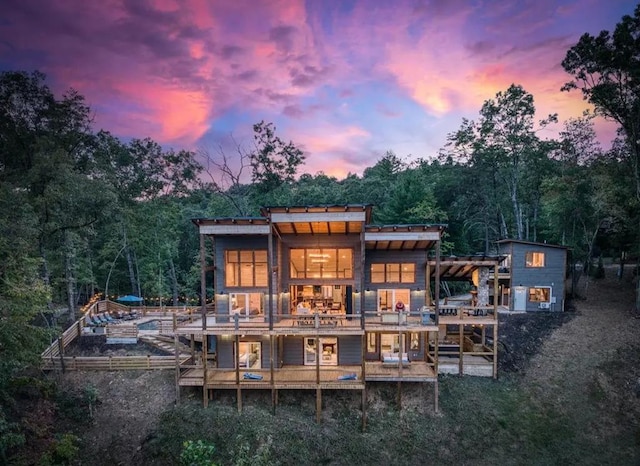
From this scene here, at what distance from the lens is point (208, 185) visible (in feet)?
117

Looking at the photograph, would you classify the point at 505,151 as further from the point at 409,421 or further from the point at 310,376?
the point at 310,376

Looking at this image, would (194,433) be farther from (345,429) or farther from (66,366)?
(66,366)

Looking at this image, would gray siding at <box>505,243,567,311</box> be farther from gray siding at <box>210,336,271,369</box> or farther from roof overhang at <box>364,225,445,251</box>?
gray siding at <box>210,336,271,369</box>

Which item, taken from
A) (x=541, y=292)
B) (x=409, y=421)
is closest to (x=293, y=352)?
(x=409, y=421)

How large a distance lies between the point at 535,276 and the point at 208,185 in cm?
3193

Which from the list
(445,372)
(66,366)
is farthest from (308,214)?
(66,366)

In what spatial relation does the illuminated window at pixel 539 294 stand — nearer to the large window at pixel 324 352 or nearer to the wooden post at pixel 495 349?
the wooden post at pixel 495 349

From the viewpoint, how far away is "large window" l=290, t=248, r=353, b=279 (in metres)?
16.1

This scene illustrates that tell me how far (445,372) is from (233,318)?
11048mm

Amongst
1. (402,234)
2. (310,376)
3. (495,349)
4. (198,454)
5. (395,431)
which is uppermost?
(402,234)

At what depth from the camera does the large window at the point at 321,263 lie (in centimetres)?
1612

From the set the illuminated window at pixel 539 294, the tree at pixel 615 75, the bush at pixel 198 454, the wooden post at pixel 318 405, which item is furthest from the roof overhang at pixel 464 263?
the bush at pixel 198 454

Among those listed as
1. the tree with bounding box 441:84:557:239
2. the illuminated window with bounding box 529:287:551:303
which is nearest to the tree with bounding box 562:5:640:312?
the illuminated window with bounding box 529:287:551:303

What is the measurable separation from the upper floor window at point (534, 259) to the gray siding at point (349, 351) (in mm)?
17106
